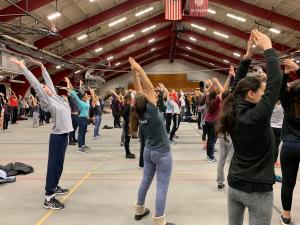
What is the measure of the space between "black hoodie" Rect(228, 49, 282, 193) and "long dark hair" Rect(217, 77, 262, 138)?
0.03m

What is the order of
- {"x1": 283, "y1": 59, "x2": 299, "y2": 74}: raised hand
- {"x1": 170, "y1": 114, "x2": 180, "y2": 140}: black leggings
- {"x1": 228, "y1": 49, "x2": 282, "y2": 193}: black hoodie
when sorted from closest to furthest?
{"x1": 228, "y1": 49, "x2": 282, "y2": 193}: black hoodie < {"x1": 283, "y1": 59, "x2": 299, "y2": 74}: raised hand < {"x1": 170, "y1": 114, "x2": 180, "y2": 140}: black leggings

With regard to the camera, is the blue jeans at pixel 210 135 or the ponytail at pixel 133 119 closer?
the ponytail at pixel 133 119

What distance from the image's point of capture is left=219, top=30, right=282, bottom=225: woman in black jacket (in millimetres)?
2057

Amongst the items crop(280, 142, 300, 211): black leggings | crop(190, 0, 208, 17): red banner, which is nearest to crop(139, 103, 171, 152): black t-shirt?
crop(280, 142, 300, 211): black leggings

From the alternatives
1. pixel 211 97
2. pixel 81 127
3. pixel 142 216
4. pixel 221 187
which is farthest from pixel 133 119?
pixel 81 127

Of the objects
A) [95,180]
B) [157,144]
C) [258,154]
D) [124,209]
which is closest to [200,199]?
[124,209]

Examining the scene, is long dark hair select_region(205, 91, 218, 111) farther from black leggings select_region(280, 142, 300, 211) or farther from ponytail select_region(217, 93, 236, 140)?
ponytail select_region(217, 93, 236, 140)

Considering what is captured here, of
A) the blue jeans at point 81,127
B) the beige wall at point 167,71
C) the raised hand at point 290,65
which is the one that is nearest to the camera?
the raised hand at point 290,65

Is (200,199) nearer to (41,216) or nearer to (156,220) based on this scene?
(156,220)

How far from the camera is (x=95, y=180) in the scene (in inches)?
247

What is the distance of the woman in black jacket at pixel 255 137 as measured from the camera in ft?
6.75

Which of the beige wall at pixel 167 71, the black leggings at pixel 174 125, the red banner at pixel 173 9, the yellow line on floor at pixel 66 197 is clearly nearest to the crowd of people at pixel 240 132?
the yellow line on floor at pixel 66 197

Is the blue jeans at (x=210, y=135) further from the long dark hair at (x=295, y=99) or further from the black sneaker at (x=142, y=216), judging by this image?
the long dark hair at (x=295, y=99)

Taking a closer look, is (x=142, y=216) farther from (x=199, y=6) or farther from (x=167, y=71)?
(x=167, y=71)
